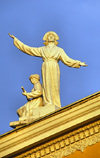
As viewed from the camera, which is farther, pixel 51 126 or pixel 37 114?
pixel 37 114

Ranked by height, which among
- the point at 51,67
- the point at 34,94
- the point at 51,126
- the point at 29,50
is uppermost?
the point at 29,50

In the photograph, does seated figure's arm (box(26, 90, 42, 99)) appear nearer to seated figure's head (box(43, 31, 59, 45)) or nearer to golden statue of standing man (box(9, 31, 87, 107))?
golden statue of standing man (box(9, 31, 87, 107))

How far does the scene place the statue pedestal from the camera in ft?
34.4

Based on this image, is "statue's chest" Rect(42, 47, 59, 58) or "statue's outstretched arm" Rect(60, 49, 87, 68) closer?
"statue's outstretched arm" Rect(60, 49, 87, 68)

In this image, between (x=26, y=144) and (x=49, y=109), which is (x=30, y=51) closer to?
(x=49, y=109)

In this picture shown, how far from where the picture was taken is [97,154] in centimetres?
918

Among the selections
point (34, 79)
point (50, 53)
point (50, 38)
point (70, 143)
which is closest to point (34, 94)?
point (34, 79)

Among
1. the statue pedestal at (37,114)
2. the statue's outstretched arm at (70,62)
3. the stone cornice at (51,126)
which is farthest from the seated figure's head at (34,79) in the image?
the stone cornice at (51,126)

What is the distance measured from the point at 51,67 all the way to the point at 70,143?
8.66ft

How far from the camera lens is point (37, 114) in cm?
1059

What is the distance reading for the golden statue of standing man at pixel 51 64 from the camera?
441 inches

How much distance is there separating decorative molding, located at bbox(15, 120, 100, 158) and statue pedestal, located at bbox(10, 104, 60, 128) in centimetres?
88

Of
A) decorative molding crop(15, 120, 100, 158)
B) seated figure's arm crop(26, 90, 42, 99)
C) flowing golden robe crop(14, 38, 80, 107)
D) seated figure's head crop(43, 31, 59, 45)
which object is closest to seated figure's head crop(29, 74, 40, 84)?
flowing golden robe crop(14, 38, 80, 107)

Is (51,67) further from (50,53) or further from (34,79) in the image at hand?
(34,79)
